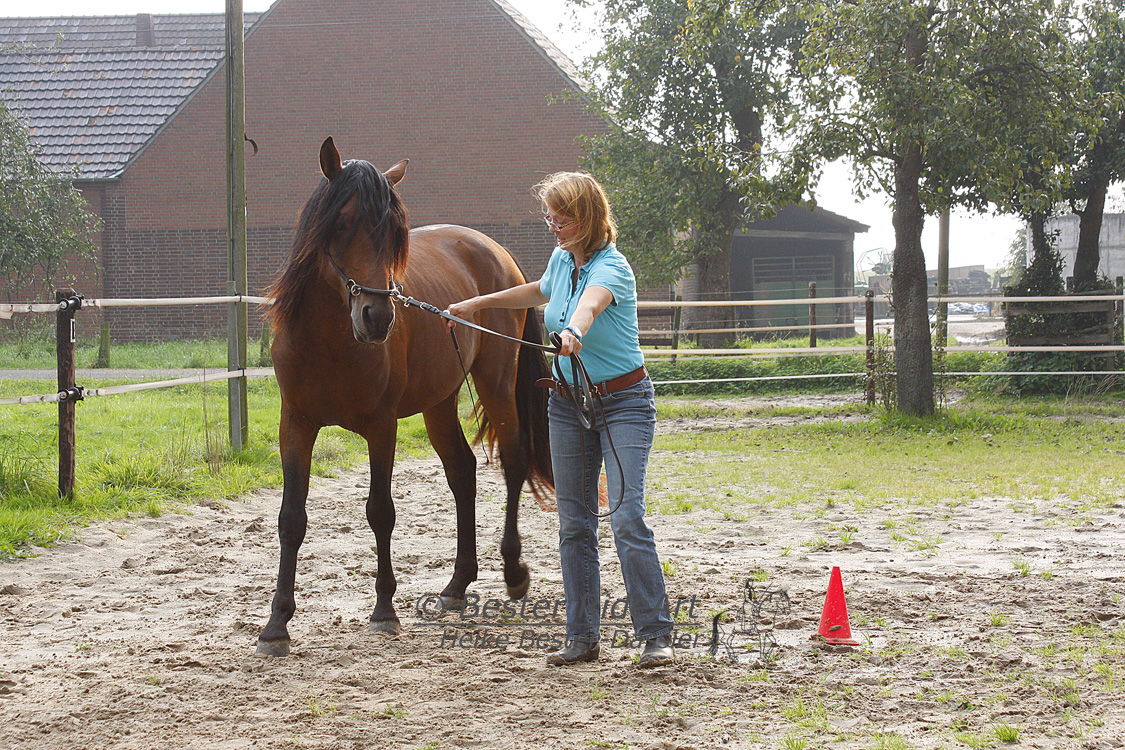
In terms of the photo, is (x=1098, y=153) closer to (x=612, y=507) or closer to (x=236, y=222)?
(x=236, y=222)

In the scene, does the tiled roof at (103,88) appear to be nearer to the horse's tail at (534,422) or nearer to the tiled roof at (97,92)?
the tiled roof at (97,92)

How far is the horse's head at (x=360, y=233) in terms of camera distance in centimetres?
376

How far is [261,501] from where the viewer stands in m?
7.22

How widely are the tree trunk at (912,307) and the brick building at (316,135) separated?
1271 centimetres

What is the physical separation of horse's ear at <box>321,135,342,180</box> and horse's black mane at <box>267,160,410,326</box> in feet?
0.11

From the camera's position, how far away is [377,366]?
4141 millimetres

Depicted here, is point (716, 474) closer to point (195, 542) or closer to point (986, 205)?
point (195, 542)

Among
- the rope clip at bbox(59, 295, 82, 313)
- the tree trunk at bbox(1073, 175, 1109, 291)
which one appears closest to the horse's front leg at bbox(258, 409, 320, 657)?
the rope clip at bbox(59, 295, 82, 313)

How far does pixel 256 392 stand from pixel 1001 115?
32.3 ft

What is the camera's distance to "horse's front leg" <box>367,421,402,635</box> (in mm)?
4164

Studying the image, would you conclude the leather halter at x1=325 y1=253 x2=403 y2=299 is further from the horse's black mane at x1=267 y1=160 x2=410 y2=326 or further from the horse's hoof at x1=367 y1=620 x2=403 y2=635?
the horse's hoof at x1=367 y1=620 x2=403 y2=635

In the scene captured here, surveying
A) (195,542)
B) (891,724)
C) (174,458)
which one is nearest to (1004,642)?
(891,724)

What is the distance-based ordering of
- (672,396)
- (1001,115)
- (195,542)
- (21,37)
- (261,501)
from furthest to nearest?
1. (21,37)
2. (672,396)
3. (1001,115)
4. (261,501)
5. (195,542)

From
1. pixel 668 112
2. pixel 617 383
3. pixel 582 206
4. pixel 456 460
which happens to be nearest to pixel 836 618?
pixel 617 383
